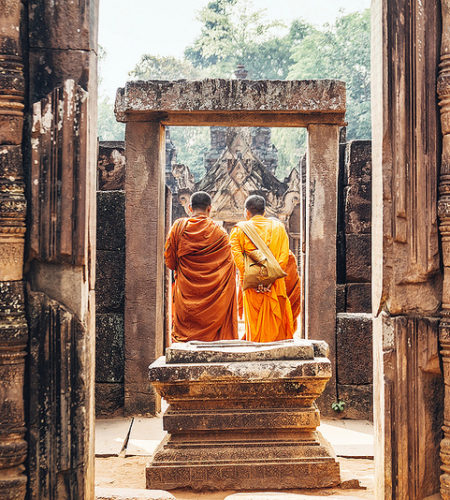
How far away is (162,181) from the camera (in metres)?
6.03

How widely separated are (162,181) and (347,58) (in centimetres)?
3210

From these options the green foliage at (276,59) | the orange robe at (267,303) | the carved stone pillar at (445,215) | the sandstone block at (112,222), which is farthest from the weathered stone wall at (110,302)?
the green foliage at (276,59)

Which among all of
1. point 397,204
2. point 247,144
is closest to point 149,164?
point 397,204

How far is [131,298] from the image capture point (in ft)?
19.2

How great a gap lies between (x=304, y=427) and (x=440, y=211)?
1.80m

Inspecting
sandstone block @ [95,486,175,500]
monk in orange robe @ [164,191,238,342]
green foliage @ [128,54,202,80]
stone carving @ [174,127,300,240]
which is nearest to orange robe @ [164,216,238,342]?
monk in orange robe @ [164,191,238,342]

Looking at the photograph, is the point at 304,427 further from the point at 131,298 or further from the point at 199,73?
the point at 199,73

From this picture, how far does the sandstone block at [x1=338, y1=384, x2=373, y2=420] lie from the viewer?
5867 millimetres

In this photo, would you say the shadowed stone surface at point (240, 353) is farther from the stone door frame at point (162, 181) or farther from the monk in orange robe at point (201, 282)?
the monk in orange robe at point (201, 282)

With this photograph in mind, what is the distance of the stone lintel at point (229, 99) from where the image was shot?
229 inches

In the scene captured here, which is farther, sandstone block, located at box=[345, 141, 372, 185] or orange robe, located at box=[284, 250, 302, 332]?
orange robe, located at box=[284, 250, 302, 332]

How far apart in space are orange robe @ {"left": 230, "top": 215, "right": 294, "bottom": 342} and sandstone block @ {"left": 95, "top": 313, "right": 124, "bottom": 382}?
1.34 metres

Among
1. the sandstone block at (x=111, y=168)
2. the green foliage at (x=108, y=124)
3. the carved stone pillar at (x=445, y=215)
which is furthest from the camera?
the green foliage at (x=108, y=124)

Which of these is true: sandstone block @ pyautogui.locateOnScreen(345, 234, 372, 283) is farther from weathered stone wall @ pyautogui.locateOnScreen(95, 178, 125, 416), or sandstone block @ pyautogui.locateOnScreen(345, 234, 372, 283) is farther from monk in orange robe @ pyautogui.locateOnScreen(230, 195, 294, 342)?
weathered stone wall @ pyautogui.locateOnScreen(95, 178, 125, 416)
